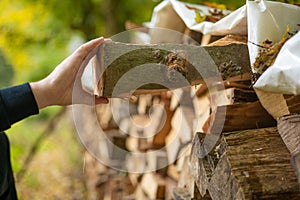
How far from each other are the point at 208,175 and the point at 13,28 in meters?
3.31

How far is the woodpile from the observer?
0.78 metres

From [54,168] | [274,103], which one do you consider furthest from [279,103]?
[54,168]

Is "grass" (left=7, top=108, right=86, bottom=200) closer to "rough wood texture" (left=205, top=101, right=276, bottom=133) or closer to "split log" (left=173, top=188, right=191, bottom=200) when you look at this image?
"split log" (left=173, top=188, right=191, bottom=200)

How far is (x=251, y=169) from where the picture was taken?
2.59 feet

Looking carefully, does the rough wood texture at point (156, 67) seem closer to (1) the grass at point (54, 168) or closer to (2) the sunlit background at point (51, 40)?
(2) the sunlit background at point (51, 40)

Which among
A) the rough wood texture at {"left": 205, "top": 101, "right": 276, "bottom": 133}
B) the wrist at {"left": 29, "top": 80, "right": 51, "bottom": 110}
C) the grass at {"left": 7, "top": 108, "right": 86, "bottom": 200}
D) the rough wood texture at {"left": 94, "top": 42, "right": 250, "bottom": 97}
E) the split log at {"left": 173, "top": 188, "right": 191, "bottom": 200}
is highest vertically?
the rough wood texture at {"left": 94, "top": 42, "right": 250, "bottom": 97}

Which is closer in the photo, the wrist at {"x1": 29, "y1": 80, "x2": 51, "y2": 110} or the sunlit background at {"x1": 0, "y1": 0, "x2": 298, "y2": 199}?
the wrist at {"x1": 29, "y1": 80, "x2": 51, "y2": 110}

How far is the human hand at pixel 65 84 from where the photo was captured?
3.63 feet

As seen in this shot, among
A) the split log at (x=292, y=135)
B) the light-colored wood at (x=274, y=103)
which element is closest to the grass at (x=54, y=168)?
the light-colored wood at (x=274, y=103)

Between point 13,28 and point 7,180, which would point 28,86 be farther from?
point 13,28

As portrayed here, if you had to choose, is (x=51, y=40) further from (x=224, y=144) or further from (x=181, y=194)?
(x=224, y=144)

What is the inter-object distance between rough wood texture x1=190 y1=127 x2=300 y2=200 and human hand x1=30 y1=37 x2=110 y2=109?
0.36 m

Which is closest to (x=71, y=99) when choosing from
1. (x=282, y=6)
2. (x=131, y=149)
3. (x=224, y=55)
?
(x=224, y=55)

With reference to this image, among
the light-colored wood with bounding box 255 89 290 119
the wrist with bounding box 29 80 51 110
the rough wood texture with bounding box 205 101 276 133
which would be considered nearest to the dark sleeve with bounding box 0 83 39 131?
the wrist with bounding box 29 80 51 110
